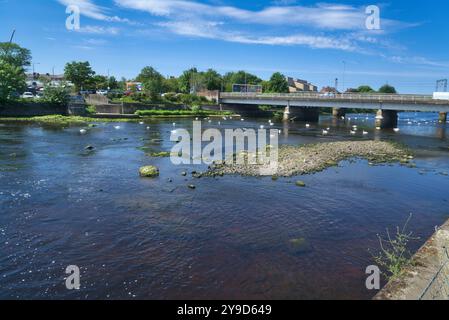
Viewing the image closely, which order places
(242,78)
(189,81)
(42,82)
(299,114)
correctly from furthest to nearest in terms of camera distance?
(242,78) → (189,81) → (42,82) → (299,114)

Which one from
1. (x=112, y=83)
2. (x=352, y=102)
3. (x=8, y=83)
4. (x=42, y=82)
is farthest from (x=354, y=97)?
(x=112, y=83)

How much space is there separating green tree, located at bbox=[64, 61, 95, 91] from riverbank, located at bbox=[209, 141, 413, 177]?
96839 mm

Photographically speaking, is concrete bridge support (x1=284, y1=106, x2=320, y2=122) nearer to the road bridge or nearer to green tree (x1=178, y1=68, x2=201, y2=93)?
the road bridge

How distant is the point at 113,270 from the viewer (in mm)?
14930

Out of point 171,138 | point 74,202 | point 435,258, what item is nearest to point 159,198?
point 74,202

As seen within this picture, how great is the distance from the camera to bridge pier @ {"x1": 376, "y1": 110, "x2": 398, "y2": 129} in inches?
3184

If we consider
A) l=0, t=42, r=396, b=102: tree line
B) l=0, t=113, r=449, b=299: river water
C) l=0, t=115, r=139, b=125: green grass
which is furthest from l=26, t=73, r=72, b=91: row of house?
l=0, t=113, r=449, b=299: river water

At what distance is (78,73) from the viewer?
120 metres

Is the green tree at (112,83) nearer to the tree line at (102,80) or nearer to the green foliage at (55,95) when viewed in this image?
the tree line at (102,80)

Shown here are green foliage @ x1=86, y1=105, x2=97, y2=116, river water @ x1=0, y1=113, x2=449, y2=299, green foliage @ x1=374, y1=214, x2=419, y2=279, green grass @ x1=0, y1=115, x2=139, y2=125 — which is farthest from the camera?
green foliage @ x1=86, y1=105, x2=97, y2=116

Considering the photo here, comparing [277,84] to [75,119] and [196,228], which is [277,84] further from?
Result: [196,228]

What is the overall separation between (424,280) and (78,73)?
409 feet

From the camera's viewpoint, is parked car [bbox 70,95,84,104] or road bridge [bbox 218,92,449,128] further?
parked car [bbox 70,95,84,104]
